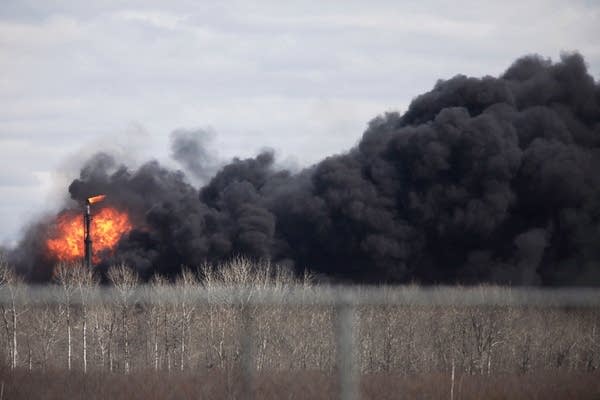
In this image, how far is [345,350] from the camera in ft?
21.3

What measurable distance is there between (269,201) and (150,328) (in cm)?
4206

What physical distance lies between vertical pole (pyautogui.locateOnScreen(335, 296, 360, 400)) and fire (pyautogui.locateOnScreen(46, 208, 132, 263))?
48034mm

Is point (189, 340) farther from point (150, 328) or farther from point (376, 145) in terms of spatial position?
point (376, 145)

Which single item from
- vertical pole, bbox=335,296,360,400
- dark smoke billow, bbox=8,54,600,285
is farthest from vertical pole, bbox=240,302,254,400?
dark smoke billow, bbox=8,54,600,285

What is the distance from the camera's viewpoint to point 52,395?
7113 mm

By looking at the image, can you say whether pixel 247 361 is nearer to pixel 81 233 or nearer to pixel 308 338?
pixel 308 338

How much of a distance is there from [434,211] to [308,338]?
42.0 meters

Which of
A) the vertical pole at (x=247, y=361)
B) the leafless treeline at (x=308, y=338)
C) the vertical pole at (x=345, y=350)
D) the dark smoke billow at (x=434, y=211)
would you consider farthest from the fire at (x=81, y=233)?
the vertical pole at (x=345, y=350)

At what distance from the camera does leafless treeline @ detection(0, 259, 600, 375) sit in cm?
792

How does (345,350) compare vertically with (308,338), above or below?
above

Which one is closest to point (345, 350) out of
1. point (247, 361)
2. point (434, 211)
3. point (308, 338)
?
point (247, 361)

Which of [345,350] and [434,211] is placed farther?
[434,211]

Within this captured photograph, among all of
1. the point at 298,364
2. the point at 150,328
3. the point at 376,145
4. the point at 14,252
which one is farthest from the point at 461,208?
the point at 298,364

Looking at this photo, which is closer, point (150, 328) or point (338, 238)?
point (150, 328)
